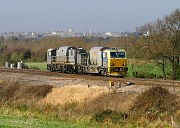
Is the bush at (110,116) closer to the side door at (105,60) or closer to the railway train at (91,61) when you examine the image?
the railway train at (91,61)

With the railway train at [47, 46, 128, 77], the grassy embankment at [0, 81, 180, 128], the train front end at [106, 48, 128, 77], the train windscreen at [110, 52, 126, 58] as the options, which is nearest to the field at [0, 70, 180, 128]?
the grassy embankment at [0, 81, 180, 128]

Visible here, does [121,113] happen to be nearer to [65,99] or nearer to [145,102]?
[145,102]

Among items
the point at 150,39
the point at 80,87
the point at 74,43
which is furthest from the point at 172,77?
the point at 74,43

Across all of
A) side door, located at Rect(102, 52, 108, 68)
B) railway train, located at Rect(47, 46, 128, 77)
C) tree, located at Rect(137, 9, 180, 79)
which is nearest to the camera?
railway train, located at Rect(47, 46, 128, 77)

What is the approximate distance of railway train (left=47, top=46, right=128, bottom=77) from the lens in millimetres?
42250

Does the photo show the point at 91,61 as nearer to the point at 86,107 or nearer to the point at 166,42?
the point at 166,42

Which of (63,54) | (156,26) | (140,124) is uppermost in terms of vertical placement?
(156,26)

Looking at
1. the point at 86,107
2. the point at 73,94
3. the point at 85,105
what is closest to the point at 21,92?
the point at 73,94

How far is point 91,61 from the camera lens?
45.9 metres

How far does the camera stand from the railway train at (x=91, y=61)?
1663 inches

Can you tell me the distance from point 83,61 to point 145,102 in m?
22.0

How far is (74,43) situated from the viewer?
78.1 meters

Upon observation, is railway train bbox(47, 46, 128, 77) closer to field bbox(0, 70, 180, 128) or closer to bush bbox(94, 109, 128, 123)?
field bbox(0, 70, 180, 128)

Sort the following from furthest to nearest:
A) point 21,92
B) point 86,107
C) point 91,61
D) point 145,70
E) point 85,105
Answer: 1. point 145,70
2. point 91,61
3. point 21,92
4. point 85,105
5. point 86,107
